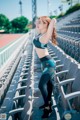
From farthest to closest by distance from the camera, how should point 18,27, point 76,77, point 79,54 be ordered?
point 18,27
point 79,54
point 76,77

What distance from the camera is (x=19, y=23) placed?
7844 cm

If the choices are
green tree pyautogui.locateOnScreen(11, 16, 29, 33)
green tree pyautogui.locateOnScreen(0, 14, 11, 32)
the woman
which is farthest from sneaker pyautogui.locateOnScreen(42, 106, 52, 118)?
green tree pyautogui.locateOnScreen(0, 14, 11, 32)

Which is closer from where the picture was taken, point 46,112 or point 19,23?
point 46,112

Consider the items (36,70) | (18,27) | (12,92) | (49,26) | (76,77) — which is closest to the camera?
(49,26)

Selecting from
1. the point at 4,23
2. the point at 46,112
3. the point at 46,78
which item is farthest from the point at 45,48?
the point at 4,23

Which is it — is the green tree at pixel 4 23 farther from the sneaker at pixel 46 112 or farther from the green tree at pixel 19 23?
the sneaker at pixel 46 112

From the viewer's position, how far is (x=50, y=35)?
3545 millimetres

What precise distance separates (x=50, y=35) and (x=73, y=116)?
96 cm

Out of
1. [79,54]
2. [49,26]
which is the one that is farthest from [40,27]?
[79,54]

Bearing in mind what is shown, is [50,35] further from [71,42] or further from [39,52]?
[71,42]

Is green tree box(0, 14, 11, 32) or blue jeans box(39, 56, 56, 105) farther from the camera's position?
green tree box(0, 14, 11, 32)

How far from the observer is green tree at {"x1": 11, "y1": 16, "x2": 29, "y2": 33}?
77.8m

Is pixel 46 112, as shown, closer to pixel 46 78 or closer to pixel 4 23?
pixel 46 78

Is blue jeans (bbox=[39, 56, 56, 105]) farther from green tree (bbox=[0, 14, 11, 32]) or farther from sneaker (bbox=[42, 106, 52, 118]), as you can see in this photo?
green tree (bbox=[0, 14, 11, 32])
